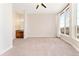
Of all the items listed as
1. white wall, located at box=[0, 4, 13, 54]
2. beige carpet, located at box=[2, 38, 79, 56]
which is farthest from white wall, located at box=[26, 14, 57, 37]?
white wall, located at box=[0, 4, 13, 54]

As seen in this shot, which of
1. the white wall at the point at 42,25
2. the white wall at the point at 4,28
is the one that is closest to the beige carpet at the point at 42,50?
the white wall at the point at 4,28

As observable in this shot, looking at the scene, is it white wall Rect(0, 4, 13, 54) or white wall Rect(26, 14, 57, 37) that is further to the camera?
white wall Rect(26, 14, 57, 37)

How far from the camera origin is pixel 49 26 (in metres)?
12.3

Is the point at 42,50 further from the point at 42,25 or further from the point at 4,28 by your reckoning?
the point at 42,25

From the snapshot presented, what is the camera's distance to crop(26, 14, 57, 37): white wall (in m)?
12.3

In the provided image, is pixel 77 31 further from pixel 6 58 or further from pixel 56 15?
pixel 56 15

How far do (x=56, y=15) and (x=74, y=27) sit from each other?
6.06 m

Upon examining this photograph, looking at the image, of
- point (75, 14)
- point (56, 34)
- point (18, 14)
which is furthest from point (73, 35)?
point (18, 14)

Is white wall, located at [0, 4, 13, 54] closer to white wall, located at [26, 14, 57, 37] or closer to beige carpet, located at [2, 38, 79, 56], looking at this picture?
beige carpet, located at [2, 38, 79, 56]

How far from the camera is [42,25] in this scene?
486 inches

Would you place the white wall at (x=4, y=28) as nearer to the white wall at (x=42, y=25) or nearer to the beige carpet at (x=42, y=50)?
the beige carpet at (x=42, y=50)

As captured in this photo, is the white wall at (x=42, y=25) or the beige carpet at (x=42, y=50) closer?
the beige carpet at (x=42, y=50)

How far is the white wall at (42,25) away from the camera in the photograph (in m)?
12.3

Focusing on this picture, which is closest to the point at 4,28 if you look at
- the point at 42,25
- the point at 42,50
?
the point at 42,50
